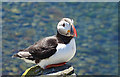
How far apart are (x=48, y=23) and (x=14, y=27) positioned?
2.20 feet

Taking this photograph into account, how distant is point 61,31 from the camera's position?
1.88m

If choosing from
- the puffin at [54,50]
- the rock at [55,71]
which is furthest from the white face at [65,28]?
the rock at [55,71]

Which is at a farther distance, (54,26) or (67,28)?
(54,26)

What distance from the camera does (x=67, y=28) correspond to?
187cm

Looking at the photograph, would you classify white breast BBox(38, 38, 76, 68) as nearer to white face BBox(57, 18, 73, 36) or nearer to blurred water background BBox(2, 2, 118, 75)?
white face BBox(57, 18, 73, 36)

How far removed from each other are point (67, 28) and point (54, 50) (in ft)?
0.60

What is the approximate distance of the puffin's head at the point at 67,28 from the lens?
6.14 feet

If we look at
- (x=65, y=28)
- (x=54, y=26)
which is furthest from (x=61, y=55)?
(x=54, y=26)

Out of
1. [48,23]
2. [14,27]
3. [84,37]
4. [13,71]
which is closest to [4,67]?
[13,71]

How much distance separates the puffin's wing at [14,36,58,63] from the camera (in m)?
1.85

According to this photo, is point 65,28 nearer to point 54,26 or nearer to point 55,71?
point 55,71

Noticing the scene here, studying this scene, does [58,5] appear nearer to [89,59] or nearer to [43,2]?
[43,2]

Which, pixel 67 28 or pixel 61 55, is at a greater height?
pixel 67 28

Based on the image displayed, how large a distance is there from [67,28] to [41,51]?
0.25 m
